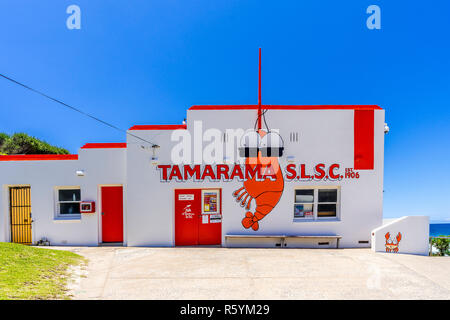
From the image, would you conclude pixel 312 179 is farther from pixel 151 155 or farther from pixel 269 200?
pixel 151 155

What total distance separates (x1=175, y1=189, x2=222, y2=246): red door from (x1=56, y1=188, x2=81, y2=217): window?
3.95m

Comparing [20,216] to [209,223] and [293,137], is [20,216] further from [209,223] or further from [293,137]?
[293,137]

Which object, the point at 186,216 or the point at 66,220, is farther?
the point at 186,216

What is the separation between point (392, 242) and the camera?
877 cm

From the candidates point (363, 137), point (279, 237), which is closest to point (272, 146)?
point (279, 237)

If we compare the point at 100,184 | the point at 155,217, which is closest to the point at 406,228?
the point at 155,217

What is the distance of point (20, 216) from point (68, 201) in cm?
186

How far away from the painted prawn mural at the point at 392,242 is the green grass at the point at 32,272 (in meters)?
9.94

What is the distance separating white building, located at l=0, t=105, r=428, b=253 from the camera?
9047 mm

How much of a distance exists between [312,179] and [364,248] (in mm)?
3335

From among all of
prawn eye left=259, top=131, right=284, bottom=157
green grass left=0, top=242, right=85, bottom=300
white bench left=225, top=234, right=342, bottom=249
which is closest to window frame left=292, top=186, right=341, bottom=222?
white bench left=225, top=234, right=342, bottom=249

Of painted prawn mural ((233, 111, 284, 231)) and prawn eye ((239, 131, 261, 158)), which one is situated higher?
prawn eye ((239, 131, 261, 158))

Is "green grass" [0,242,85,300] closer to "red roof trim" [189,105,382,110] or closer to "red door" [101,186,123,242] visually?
"red door" [101,186,123,242]

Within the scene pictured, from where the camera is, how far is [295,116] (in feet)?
30.4
